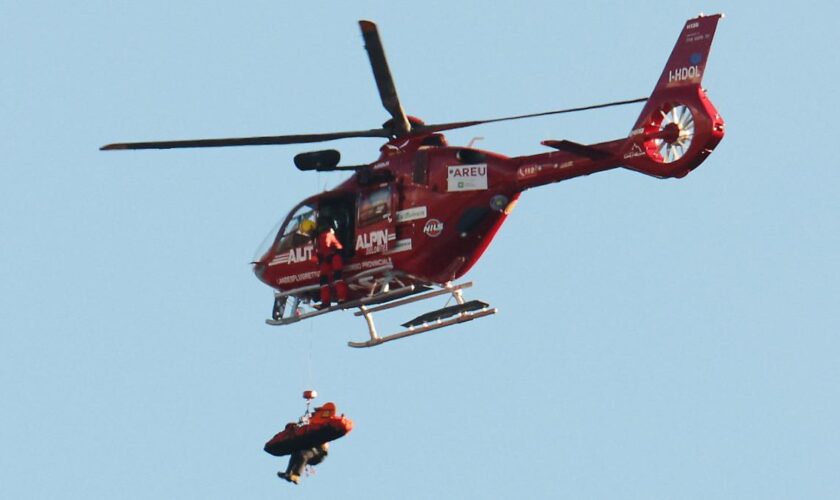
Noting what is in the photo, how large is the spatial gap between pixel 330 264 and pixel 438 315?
8.61 feet

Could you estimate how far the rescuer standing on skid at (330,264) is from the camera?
38.9m

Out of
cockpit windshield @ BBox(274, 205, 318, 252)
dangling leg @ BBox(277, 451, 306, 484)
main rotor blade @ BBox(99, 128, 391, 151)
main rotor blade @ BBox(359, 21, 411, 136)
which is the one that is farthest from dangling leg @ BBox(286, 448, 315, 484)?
main rotor blade @ BBox(359, 21, 411, 136)

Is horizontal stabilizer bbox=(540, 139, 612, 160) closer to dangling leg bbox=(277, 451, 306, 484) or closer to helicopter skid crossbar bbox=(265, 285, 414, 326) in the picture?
helicopter skid crossbar bbox=(265, 285, 414, 326)

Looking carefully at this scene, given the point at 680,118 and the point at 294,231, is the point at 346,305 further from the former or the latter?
the point at 680,118

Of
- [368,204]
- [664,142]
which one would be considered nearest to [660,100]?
[664,142]

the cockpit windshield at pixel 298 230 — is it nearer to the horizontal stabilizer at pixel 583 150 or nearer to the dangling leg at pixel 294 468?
the dangling leg at pixel 294 468

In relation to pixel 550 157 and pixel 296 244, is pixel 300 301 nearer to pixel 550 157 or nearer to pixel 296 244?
pixel 296 244

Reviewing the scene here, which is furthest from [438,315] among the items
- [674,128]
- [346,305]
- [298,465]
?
[674,128]

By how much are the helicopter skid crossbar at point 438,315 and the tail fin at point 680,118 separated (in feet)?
13.3

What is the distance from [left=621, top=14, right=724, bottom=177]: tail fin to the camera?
34.5m

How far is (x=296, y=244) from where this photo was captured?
132 feet

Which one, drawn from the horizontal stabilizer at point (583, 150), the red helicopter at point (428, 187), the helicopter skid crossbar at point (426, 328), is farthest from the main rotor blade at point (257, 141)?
the horizontal stabilizer at point (583, 150)

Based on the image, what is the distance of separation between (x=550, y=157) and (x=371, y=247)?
408 centimetres

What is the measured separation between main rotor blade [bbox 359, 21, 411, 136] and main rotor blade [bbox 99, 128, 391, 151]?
0.40 meters
